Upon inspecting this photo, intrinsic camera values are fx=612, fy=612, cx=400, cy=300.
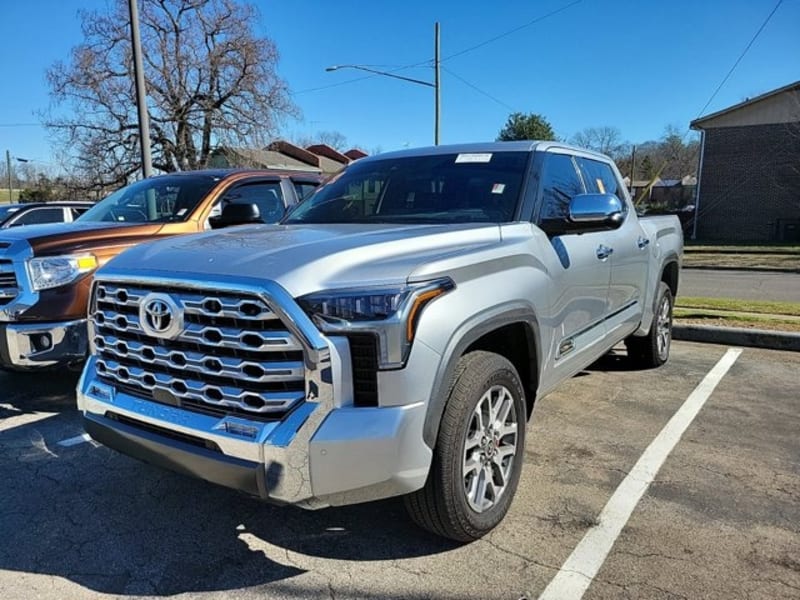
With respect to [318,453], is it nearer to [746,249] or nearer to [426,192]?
[426,192]

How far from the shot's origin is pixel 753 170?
2828cm

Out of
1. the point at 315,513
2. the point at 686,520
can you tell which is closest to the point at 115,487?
the point at 315,513

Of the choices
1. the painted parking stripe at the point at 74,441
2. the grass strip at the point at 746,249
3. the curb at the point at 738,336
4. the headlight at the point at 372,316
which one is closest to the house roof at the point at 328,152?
the grass strip at the point at 746,249

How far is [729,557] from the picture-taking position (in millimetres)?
2760

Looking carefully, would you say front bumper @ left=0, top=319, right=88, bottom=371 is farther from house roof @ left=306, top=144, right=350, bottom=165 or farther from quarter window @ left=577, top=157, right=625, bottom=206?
house roof @ left=306, top=144, right=350, bottom=165

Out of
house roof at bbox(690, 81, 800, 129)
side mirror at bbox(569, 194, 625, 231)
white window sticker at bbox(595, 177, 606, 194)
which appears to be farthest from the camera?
house roof at bbox(690, 81, 800, 129)

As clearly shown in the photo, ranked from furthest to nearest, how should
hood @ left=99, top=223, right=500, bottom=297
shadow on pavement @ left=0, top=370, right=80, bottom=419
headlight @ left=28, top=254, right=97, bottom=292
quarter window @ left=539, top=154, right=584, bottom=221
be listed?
1. shadow on pavement @ left=0, top=370, right=80, bottom=419
2. headlight @ left=28, top=254, right=97, bottom=292
3. quarter window @ left=539, top=154, right=584, bottom=221
4. hood @ left=99, top=223, right=500, bottom=297

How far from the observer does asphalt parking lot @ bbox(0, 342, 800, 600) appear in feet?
8.50

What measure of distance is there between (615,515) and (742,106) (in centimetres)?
3016

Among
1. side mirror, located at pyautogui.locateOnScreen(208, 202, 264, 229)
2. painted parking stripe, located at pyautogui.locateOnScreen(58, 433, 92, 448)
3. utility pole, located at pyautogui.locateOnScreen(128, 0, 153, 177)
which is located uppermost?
utility pole, located at pyautogui.locateOnScreen(128, 0, 153, 177)

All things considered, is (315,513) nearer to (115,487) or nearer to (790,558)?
(115,487)

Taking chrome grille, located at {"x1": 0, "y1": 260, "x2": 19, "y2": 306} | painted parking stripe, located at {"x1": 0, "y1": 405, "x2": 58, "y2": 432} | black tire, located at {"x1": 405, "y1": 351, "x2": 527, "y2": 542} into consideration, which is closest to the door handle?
black tire, located at {"x1": 405, "y1": 351, "x2": 527, "y2": 542}

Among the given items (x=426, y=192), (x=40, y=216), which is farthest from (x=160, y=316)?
(x=40, y=216)

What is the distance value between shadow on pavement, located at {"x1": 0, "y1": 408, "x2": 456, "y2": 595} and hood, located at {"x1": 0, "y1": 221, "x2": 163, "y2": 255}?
1.62 metres
